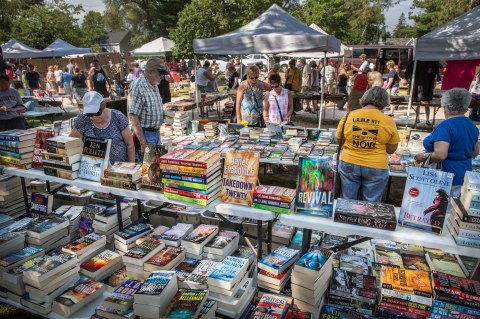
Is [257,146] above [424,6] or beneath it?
beneath

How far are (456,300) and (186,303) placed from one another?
1514 millimetres

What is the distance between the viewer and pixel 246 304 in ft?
6.94

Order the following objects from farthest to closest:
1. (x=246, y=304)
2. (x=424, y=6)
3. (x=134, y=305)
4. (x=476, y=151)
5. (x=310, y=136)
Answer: (x=424, y=6)
(x=310, y=136)
(x=476, y=151)
(x=246, y=304)
(x=134, y=305)

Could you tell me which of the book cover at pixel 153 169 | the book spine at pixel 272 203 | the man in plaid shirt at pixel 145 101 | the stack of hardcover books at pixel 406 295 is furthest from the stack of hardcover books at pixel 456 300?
the man in plaid shirt at pixel 145 101

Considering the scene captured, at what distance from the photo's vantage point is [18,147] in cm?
298

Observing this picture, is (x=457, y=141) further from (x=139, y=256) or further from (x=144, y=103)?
(x=144, y=103)

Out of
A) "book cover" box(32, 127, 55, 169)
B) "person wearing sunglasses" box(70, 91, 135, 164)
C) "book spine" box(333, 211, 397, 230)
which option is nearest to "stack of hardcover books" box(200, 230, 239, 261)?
"book spine" box(333, 211, 397, 230)

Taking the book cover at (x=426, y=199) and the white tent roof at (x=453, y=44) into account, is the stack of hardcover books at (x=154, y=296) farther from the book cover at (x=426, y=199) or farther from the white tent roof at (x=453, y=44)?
the white tent roof at (x=453, y=44)

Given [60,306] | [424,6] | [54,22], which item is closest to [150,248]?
[60,306]

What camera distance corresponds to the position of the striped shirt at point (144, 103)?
3.57 meters

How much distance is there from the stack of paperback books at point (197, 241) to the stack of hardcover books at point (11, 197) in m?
2.00

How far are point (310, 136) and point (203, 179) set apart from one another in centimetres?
312

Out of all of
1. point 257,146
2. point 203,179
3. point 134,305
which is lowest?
point 134,305

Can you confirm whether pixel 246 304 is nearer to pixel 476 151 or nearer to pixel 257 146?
pixel 476 151
